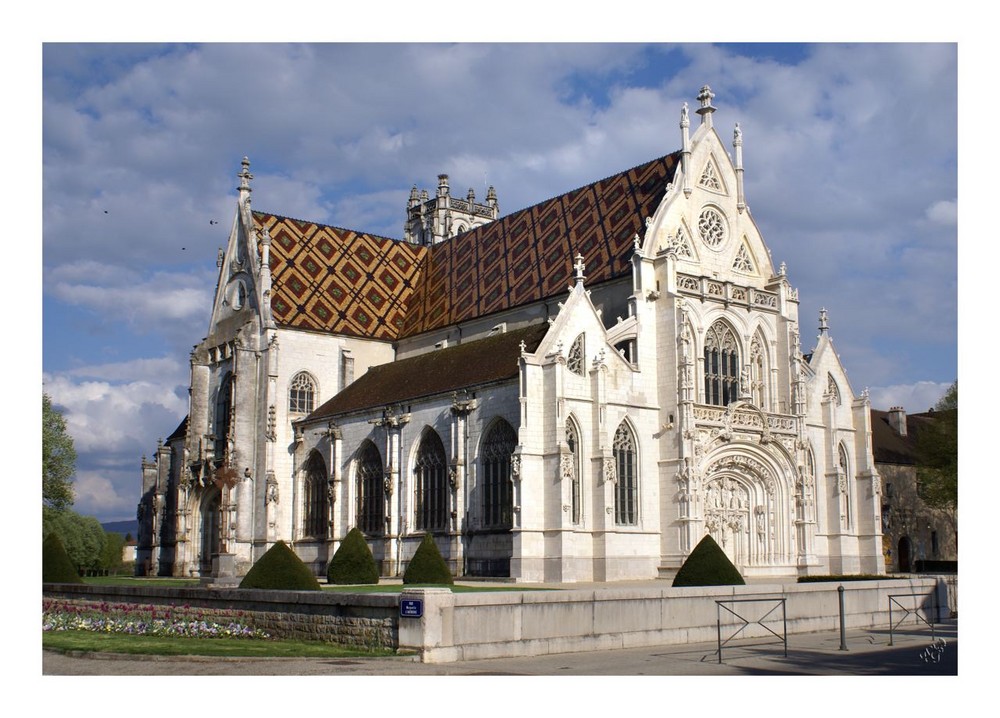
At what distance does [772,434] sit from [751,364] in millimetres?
2817

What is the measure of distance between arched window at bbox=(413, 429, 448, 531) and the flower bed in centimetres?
1685

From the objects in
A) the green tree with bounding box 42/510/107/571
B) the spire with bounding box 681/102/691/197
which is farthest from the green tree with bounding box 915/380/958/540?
the green tree with bounding box 42/510/107/571

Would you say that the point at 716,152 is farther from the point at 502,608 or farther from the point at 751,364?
the point at 502,608

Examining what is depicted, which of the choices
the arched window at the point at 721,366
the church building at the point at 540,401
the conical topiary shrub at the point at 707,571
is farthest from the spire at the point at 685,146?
the conical topiary shrub at the point at 707,571

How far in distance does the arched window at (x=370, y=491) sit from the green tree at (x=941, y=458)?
1064 inches

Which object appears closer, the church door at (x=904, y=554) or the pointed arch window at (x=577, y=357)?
the pointed arch window at (x=577, y=357)

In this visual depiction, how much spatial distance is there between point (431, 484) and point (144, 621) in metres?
19.4

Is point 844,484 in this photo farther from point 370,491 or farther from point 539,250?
point 370,491

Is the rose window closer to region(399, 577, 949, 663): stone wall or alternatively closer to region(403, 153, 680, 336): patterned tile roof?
region(403, 153, 680, 336): patterned tile roof

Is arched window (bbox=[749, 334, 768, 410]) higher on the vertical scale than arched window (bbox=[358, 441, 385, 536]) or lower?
higher

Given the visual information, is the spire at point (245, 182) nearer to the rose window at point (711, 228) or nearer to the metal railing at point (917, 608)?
the rose window at point (711, 228)

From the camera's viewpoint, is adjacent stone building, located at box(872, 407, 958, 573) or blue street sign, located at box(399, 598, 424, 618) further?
adjacent stone building, located at box(872, 407, 958, 573)

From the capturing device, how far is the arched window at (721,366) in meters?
41.8

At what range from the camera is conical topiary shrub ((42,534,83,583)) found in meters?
35.2
